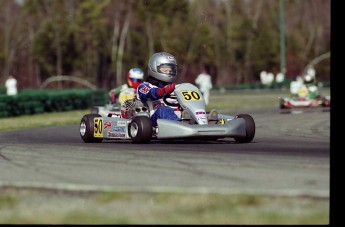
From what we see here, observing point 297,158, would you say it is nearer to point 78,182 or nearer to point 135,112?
point 78,182

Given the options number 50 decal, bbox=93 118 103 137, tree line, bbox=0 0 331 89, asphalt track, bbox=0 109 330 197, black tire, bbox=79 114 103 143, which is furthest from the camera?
tree line, bbox=0 0 331 89

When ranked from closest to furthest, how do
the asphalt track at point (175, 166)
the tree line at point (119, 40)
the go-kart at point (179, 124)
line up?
the asphalt track at point (175, 166)
the go-kart at point (179, 124)
the tree line at point (119, 40)

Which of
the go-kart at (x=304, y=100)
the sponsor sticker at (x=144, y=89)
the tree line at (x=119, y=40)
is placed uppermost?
the tree line at (x=119, y=40)

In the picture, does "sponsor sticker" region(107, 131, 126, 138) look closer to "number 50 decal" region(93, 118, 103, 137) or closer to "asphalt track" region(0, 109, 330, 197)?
"number 50 decal" region(93, 118, 103, 137)

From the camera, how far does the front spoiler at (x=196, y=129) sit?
12164 mm

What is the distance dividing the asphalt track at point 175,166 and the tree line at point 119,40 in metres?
48.4

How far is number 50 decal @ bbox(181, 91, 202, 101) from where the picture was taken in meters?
12.7

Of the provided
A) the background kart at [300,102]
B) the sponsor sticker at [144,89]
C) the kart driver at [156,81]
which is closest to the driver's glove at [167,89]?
the kart driver at [156,81]

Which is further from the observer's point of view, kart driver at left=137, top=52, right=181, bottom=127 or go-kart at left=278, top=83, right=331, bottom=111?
go-kart at left=278, top=83, right=331, bottom=111

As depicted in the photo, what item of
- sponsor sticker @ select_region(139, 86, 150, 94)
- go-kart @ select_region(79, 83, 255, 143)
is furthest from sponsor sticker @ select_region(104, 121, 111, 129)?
sponsor sticker @ select_region(139, 86, 150, 94)

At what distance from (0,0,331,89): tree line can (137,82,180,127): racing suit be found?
4664cm

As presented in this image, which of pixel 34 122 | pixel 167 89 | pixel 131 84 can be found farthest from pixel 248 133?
pixel 34 122

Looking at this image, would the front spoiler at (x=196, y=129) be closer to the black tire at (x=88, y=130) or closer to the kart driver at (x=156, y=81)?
the kart driver at (x=156, y=81)

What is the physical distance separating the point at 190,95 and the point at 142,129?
2.76 feet
